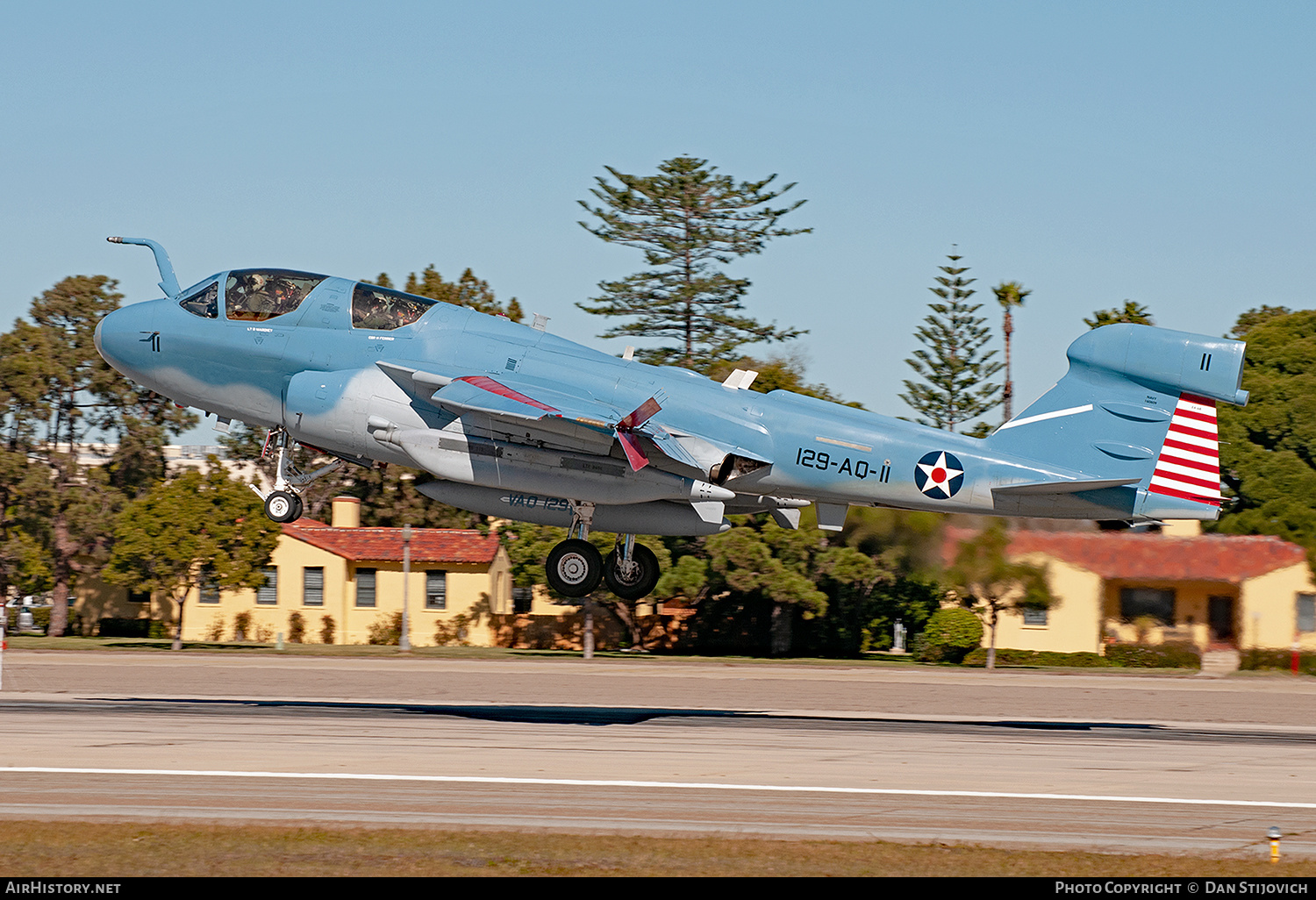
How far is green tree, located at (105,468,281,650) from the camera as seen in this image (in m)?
54.2

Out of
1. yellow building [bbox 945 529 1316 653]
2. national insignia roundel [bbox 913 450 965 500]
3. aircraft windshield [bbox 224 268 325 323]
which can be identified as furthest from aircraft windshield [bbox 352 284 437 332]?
yellow building [bbox 945 529 1316 653]

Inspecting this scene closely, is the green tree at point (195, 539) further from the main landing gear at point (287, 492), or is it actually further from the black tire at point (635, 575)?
the black tire at point (635, 575)

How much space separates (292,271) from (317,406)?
2.68m

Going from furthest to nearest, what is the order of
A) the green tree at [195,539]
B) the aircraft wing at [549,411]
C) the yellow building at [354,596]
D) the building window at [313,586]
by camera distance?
the building window at [313,586]
the yellow building at [354,596]
the green tree at [195,539]
the aircraft wing at [549,411]

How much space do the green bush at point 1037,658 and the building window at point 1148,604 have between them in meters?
4.71

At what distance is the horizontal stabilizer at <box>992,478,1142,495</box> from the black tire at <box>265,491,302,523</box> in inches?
489

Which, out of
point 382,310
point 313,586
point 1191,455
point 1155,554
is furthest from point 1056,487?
point 313,586

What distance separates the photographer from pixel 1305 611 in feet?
111

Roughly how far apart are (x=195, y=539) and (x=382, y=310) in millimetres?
32338

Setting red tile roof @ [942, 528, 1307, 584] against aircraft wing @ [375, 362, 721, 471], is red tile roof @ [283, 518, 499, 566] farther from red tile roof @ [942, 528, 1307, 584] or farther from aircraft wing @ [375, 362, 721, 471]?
aircraft wing @ [375, 362, 721, 471]

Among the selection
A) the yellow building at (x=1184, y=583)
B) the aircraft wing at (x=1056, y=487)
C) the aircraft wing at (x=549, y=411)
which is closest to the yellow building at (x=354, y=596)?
the yellow building at (x=1184, y=583)

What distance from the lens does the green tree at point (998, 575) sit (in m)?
30.1

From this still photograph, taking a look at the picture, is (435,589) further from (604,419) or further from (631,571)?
(604,419)

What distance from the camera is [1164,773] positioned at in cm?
2048
